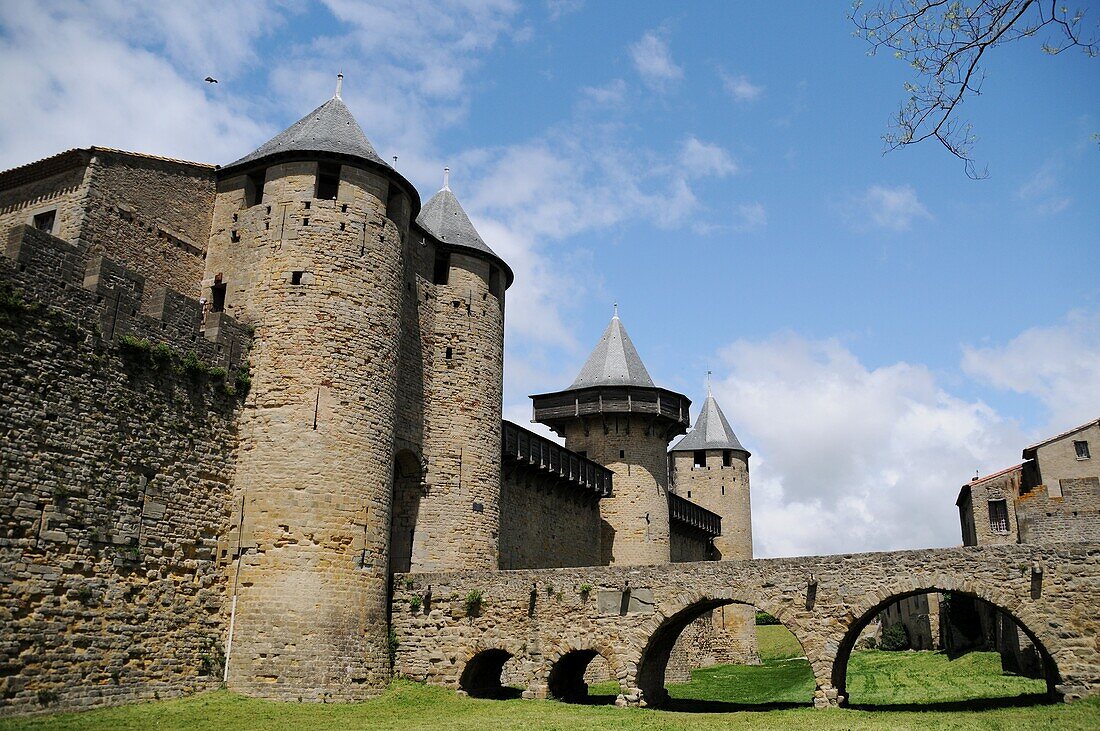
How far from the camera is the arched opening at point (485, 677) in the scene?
65.6 feet

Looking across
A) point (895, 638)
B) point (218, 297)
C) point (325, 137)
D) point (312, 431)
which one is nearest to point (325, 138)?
point (325, 137)

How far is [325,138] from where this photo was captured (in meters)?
21.1

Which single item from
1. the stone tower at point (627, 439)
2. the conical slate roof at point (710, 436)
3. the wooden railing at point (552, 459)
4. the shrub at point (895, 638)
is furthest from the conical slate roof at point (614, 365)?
the shrub at point (895, 638)

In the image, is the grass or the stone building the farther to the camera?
the stone building

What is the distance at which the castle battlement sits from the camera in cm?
1480

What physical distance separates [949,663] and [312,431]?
25038 mm

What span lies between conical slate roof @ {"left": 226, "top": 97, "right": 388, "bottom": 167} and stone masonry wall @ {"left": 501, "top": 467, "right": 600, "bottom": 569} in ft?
36.4

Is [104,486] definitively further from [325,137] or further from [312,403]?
[325,137]

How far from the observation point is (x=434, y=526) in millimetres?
22766

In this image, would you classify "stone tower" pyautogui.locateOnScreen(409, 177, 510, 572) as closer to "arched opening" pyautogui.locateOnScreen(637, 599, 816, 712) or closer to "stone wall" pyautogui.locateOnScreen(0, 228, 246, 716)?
"arched opening" pyautogui.locateOnScreen(637, 599, 816, 712)

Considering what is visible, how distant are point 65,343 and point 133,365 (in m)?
1.48

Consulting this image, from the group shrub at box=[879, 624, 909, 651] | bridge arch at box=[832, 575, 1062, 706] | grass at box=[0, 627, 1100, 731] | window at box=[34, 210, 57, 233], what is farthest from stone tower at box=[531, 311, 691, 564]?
shrub at box=[879, 624, 909, 651]

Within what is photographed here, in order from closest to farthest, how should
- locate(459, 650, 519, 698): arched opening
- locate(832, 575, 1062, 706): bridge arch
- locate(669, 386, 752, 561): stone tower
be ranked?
locate(832, 575, 1062, 706): bridge arch
locate(459, 650, 519, 698): arched opening
locate(669, 386, 752, 561): stone tower

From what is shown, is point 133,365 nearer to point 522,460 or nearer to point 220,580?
point 220,580
